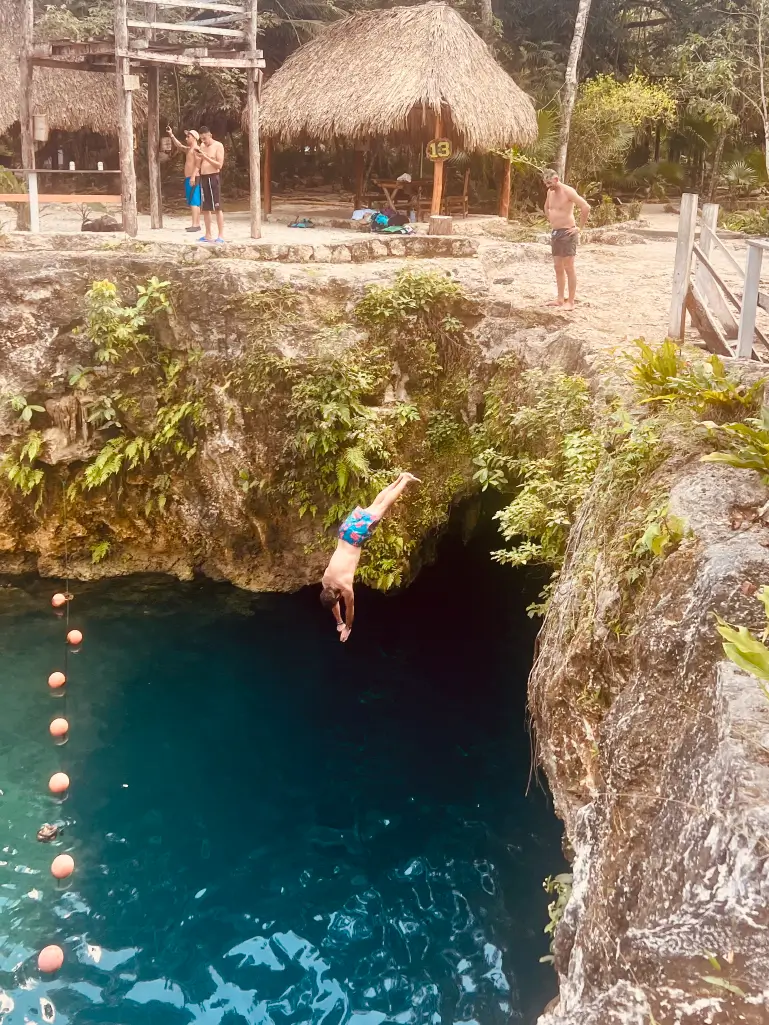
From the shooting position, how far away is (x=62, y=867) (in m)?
7.00

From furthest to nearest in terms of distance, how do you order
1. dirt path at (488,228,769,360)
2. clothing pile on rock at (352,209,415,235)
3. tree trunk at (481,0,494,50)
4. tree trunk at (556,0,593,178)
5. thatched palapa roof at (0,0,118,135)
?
1. tree trunk at (481,0,494,50)
2. thatched palapa roof at (0,0,118,135)
3. tree trunk at (556,0,593,178)
4. clothing pile on rock at (352,209,415,235)
5. dirt path at (488,228,769,360)

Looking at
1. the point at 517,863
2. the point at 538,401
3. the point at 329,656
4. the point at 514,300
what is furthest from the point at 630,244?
the point at 517,863

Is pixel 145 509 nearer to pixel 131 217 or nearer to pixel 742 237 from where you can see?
pixel 131 217

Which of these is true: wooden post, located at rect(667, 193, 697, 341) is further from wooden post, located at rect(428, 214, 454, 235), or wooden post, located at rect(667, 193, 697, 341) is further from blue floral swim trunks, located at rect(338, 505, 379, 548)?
wooden post, located at rect(428, 214, 454, 235)

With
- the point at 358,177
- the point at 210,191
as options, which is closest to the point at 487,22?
the point at 358,177

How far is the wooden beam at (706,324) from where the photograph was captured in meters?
7.93

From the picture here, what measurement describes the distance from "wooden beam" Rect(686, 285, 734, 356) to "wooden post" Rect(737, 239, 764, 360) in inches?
11.6

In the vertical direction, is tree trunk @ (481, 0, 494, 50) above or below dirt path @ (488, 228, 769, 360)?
above

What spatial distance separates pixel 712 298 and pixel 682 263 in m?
0.53

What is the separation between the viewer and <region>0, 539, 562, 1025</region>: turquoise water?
6.34 metres

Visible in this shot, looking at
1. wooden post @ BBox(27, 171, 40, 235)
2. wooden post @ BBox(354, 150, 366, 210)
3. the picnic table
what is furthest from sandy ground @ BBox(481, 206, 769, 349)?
wooden post @ BBox(27, 171, 40, 235)

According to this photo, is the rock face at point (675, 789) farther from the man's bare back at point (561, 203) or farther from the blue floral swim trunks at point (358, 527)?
the man's bare back at point (561, 203)

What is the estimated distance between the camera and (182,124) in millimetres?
22031

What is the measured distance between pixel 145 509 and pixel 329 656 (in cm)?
332
